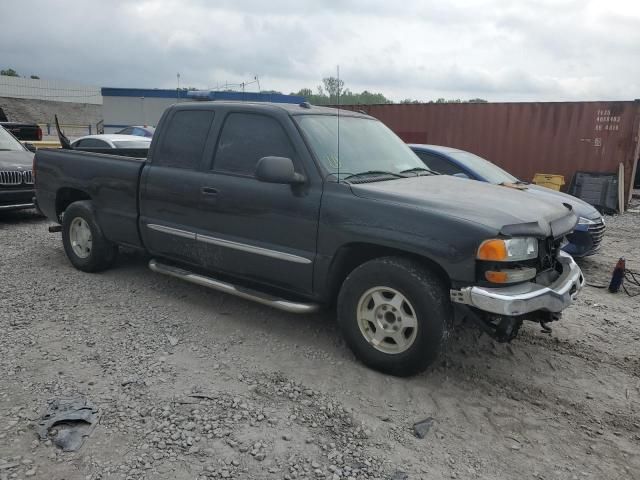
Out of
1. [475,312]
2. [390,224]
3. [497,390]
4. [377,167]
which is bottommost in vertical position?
[497,390]

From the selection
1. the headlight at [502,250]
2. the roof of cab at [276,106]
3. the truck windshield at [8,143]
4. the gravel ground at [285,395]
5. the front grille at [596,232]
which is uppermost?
the roof of cab at [276,106]

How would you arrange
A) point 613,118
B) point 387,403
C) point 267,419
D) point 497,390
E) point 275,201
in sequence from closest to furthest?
point 267,419 → point 387,403 → point 497,390 → point 275,201 → point 613,118

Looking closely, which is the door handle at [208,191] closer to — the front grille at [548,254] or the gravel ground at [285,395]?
the gravel ground at [285,395]

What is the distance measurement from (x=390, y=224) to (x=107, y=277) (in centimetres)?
352

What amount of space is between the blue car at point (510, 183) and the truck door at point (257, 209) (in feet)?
9.68

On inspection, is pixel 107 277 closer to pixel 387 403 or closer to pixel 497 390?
pixel 387 403

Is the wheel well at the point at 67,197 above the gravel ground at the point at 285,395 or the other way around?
above

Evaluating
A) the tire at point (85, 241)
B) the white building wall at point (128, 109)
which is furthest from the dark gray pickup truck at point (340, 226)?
the white building wall at point (128, 109)

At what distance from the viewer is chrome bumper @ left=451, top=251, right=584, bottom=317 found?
310 cm

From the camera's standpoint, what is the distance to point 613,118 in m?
12.1

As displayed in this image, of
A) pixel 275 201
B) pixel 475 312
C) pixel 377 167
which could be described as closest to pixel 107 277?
pixel 275 201

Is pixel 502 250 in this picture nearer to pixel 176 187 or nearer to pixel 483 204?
pixel 483 204

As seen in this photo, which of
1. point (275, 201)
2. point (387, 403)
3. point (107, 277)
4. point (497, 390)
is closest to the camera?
point (387, 403)

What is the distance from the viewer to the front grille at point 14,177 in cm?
819
